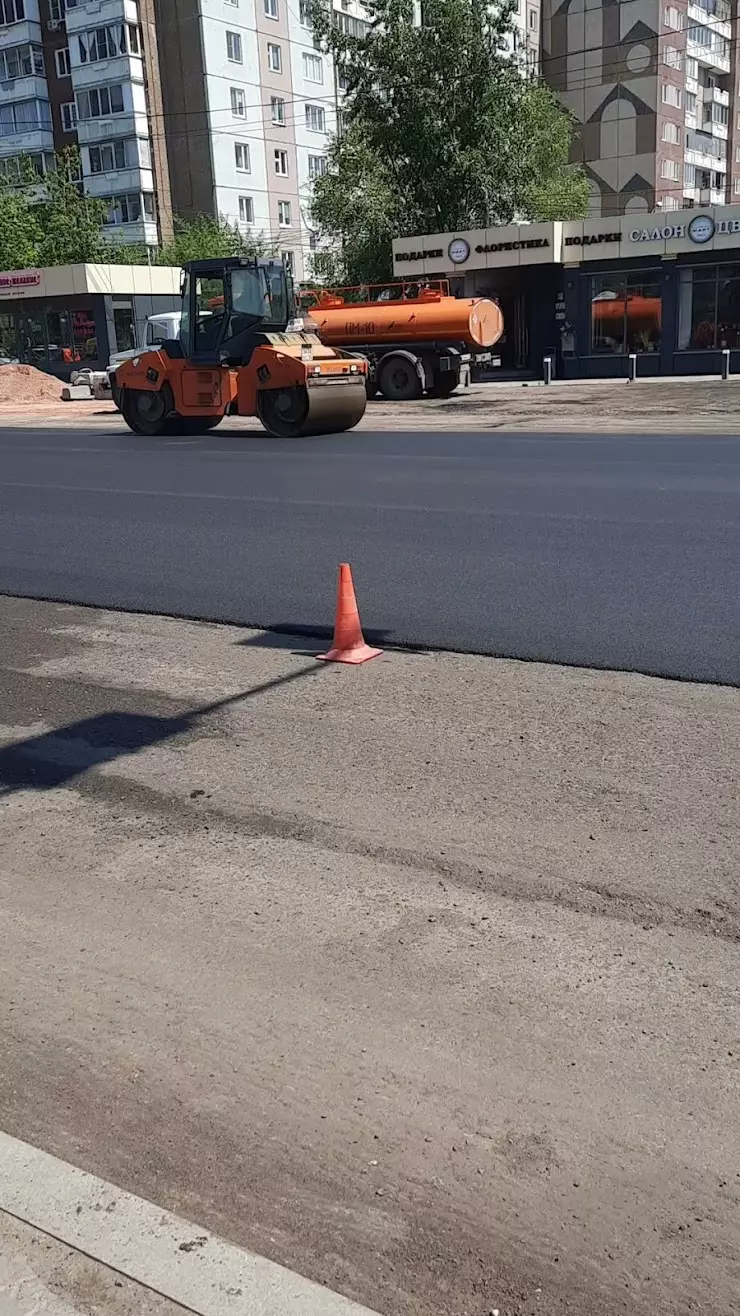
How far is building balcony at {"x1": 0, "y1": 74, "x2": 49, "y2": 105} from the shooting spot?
65.2m

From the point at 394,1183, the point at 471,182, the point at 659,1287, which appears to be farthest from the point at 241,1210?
the point at 471,182

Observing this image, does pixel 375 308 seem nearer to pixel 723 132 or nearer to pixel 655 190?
pixel 655 190

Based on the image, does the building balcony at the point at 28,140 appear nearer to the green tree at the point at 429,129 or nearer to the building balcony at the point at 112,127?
the building balcony at the point at 112,127

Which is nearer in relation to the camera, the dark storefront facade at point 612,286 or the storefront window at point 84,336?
the dark storefront facade at point 612,286

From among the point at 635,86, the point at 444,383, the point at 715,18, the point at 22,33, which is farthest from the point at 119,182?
the point at 715,18

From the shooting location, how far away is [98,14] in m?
60.0

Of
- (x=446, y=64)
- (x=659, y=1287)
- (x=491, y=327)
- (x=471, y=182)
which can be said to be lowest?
(x=659, y=1287)

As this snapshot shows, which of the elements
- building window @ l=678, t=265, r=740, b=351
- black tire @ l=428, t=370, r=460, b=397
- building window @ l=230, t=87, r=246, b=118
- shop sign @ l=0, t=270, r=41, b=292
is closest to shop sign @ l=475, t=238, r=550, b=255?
building window @ l=678, t=265, r=740, b=351

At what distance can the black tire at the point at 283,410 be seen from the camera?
21562 millimetres

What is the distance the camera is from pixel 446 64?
46.0m

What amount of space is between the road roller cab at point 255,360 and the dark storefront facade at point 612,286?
732 inches

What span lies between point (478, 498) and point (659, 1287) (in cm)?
1107

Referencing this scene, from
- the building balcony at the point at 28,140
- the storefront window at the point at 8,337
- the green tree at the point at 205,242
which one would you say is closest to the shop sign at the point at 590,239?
→ the green tree at the point at 205,242

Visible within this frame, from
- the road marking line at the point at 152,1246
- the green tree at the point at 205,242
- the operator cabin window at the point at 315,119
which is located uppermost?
the operator cabin window at the point at 315,119
